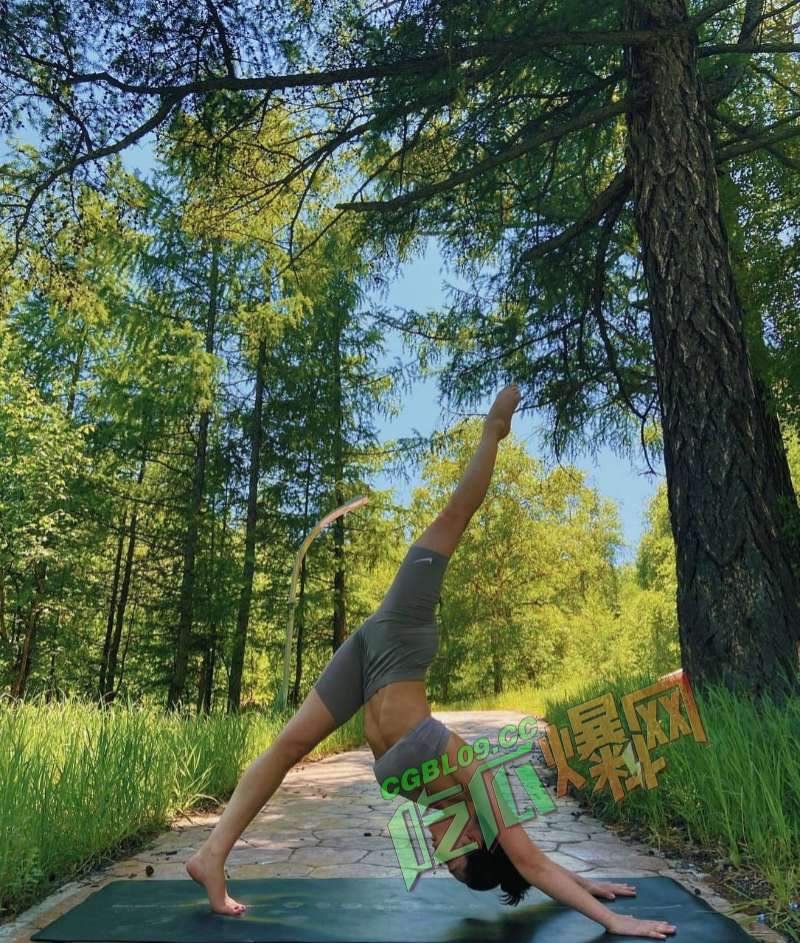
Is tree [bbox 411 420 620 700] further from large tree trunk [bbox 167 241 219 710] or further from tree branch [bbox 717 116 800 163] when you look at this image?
tree branch [bbox 717 116 800 163]

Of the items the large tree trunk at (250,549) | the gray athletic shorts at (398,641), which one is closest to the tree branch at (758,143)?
the gray athletic shorts at (398,641)

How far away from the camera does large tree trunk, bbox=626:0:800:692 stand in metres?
4.57

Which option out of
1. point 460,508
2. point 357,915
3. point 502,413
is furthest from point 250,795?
point 502,413

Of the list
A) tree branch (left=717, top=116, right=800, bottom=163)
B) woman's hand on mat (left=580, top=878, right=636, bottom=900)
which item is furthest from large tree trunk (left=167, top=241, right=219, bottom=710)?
woman's hand on mat (left=580, top=878, right=636, bottom=900)

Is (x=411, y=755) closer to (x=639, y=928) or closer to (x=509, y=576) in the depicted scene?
(x=639, y=928)

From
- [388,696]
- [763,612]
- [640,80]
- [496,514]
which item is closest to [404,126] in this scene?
[640,80]

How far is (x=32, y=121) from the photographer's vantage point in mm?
5172

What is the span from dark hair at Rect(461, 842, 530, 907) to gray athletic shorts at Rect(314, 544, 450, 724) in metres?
0.61

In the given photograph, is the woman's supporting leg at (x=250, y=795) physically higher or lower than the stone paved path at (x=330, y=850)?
higher

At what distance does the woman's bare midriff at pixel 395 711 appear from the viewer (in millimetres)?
2648

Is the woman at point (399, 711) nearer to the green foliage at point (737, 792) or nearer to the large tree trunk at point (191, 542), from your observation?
the green foliage at point (737, 792)

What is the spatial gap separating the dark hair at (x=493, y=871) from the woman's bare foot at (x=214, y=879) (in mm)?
844

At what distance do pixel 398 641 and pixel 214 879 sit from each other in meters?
1.08

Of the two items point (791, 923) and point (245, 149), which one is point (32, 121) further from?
point (791, 923)
